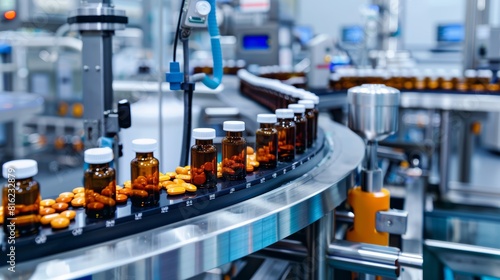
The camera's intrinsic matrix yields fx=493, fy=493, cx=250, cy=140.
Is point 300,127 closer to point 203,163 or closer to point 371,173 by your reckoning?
point 371,173

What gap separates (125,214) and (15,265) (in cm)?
18

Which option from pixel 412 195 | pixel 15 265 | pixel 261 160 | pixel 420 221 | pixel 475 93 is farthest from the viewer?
pixel 475 93

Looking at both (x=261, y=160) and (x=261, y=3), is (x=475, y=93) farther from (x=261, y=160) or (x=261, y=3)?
(x=261, y=160)

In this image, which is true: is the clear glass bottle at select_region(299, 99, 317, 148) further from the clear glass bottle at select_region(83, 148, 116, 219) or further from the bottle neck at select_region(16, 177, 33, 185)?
the bottle neck at select_region(16, 177, 33, 185)

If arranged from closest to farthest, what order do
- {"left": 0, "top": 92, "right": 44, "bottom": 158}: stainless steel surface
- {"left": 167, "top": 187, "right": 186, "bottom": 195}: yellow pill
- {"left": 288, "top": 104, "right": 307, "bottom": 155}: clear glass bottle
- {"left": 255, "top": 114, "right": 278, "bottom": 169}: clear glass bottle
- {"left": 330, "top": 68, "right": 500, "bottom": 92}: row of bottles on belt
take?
1. {"left": 167, "top": 187, "right": 186, "bottom": 195}: yellow pill
2. {"left": 255, "top": 114, "right": 278, "bottom": 169}: clear glass bottle
3. {"left": 288, "top": 104, "right": 307, "bottom": 155}: clear glass bottle
4. {"left": 0, "top": 92, "right": 44, "bottom": 158}: stainless steel surface
5. {"left": 330, "top": 68, "right": 500, "bottom": 92}: row of bottles on belt

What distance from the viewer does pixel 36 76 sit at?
552cm

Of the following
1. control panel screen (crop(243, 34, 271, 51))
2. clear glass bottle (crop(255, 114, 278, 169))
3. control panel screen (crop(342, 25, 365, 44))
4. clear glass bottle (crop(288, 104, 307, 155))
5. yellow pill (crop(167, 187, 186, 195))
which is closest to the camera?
yellow pill (crop(167, 187, 186, 195))

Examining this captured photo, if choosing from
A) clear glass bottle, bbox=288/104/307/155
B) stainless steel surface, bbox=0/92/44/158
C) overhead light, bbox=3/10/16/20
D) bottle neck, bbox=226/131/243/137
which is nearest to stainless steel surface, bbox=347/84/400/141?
clear glass bottle, bbox=288/104/307/155

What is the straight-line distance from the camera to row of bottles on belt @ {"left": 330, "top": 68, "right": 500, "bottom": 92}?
11.4ft

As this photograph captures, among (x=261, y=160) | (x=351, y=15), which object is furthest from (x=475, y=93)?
(x=351, y=15)

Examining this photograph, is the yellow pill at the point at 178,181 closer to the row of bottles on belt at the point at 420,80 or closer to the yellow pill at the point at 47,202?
the yellow pill at the point at 47,202

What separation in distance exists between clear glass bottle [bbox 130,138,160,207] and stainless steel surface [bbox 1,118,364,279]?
0.20ft

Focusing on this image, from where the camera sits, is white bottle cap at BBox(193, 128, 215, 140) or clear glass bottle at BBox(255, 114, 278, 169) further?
clear glass bottle at BBox(255, 114, 278, 169)

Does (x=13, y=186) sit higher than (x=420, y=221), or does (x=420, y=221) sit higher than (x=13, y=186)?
(x=13, y=186)
